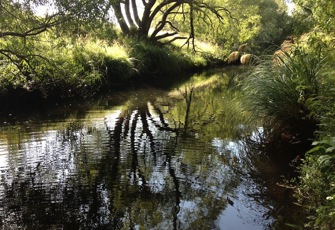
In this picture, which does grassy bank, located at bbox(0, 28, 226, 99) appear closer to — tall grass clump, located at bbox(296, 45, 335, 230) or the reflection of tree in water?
the reflection of tree in water

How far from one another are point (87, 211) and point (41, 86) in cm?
599

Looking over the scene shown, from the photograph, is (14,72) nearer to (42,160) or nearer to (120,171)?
(42,160)

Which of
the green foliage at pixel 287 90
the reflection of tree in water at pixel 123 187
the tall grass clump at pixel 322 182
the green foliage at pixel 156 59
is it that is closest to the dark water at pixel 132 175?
the reflection of tree in water at pixel 123 187

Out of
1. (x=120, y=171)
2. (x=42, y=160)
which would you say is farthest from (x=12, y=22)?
(x=120, y=171)

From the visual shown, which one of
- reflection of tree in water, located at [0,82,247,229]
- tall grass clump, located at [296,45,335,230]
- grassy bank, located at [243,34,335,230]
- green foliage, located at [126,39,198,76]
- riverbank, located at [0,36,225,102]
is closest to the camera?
tall grass clump, located at [296,45,335,230]

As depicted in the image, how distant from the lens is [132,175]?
469 centimetres

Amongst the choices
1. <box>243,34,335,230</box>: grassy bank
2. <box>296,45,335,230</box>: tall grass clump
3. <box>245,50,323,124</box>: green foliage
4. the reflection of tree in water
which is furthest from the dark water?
<box>245,50,323,124</box>: green foliage

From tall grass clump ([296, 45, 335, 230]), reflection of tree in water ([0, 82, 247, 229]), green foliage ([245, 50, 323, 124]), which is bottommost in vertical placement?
reflection of tree in water ([0, 82, 247, 229])

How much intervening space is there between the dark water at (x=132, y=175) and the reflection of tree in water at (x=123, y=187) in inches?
0.4

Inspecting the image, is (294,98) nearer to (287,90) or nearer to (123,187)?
(287,90)

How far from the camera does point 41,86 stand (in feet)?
29.3

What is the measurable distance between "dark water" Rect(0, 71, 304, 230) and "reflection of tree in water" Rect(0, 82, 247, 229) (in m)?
0.01

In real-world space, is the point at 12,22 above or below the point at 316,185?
above

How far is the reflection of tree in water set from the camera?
360 cm
